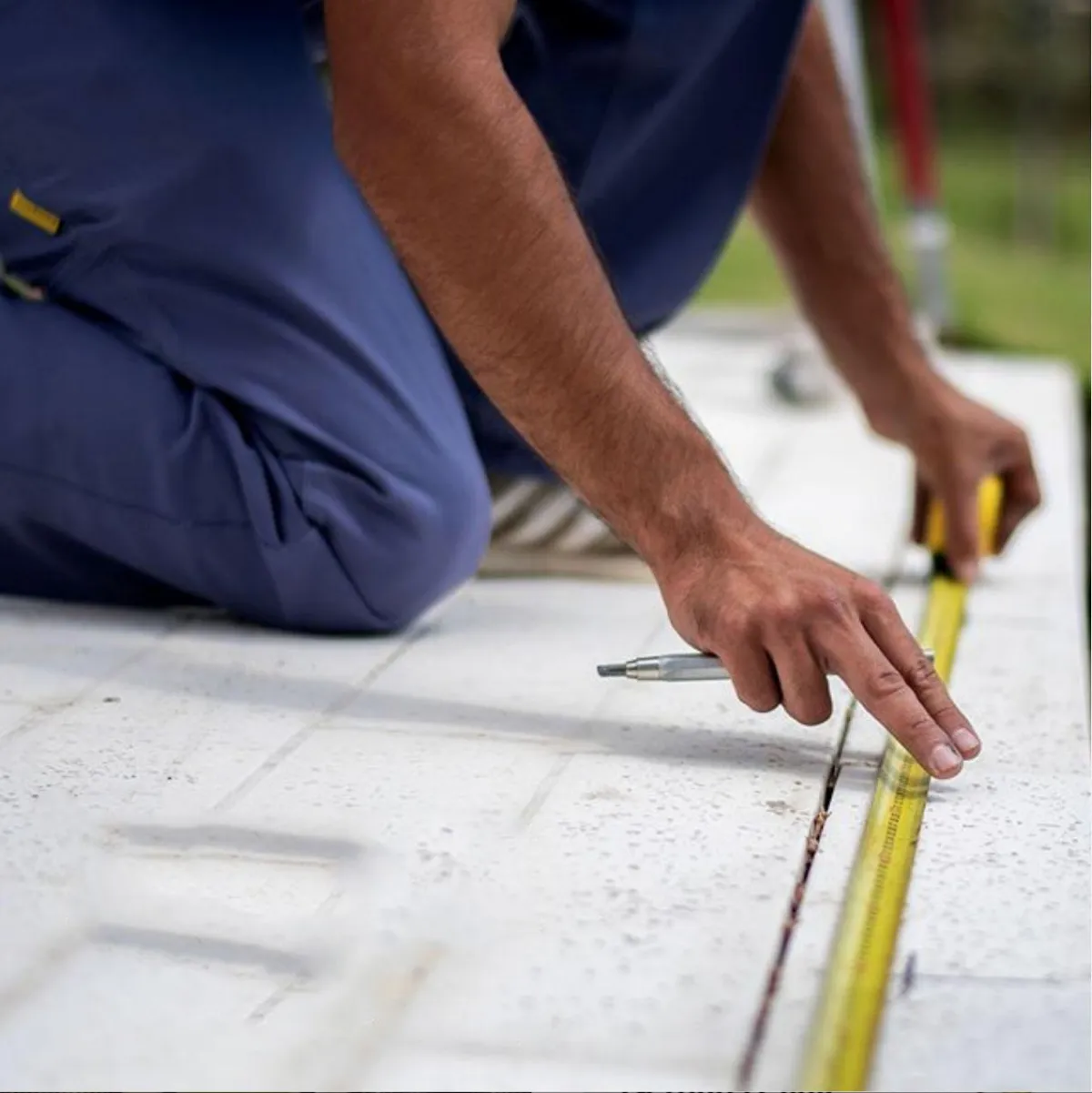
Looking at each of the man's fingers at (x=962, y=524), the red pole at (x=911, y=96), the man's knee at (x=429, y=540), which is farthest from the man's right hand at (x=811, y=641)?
the red pole at (x=911, y=96)

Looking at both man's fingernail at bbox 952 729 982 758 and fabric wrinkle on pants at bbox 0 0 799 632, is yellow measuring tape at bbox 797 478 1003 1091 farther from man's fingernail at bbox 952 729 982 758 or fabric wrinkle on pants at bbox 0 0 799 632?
fabric wrinkle on pants at bbox 0 0 799 632

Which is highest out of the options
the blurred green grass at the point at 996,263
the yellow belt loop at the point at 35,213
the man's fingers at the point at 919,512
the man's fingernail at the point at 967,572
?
the yellow belt loop at the point at 35,213

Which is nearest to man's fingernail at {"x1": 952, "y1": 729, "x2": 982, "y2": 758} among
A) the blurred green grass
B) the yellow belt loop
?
the yellow belt loop

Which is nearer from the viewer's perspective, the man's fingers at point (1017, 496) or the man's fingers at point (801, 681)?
the man's fingers at point (801, 681)

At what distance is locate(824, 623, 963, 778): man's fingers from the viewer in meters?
1.13

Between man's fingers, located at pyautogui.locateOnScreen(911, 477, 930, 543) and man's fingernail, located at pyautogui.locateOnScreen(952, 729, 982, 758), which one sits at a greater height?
man's fingernail, located at pyautogui.locateOnScreen(952, 729, 982, 758)

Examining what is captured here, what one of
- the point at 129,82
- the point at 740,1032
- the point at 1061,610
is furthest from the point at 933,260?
the point at 740,1032

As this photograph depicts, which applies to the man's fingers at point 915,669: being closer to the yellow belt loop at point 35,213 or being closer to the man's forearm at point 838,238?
the man's forearm at point 838,238

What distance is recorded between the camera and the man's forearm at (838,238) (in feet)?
6.08

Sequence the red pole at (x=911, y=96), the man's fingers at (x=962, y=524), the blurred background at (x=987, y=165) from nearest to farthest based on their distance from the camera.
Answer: the man's fingers at (x=962, y=524), the red pole at (x=911, y=96), the blurred background at (x=987, y=165)

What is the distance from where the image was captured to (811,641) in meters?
1.14

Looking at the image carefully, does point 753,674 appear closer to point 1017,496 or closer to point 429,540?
point 429,540

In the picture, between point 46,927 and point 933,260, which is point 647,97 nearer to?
point 46,927

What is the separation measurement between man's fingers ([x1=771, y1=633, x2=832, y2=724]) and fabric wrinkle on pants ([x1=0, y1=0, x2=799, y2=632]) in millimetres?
487
